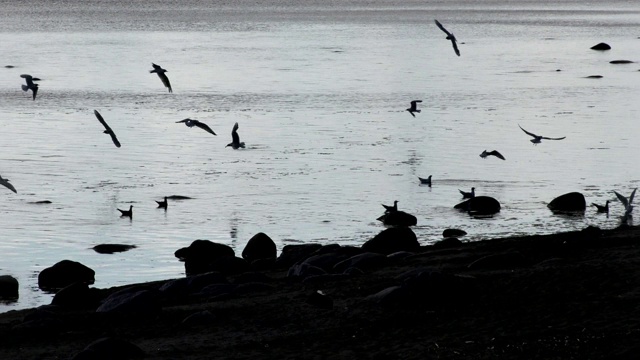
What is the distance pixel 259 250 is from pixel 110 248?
304 cm

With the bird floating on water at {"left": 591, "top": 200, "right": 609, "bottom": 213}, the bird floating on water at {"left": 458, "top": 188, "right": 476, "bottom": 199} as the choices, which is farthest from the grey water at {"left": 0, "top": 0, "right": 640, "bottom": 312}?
the bird floating on water at {"left": 591, "top": 200, "right": 609, "bottom": 213}

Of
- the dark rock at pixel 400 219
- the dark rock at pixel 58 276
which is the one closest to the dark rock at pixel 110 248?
the dark rock at pixel 58 276

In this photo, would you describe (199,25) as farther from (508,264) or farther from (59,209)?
(508,264)

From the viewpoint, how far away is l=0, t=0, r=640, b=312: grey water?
23.0 m

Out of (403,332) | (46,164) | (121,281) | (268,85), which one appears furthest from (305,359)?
(268,85)

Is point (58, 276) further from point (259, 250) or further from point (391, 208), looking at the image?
point (391, 208)

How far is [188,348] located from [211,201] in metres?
14.8

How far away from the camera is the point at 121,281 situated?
60.8 ft

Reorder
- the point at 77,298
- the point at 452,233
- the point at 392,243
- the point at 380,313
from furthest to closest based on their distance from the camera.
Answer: the point at 452,233 → the point at 392,243 → the point at 77,298 → the point at 380,313

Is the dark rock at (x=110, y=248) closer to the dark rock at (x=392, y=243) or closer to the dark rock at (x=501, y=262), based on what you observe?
the dark rock at (x=392, y=243)

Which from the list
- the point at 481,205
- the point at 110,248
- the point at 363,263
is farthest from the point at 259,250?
the point at 481,205

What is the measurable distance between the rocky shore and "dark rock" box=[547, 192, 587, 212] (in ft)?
27.0

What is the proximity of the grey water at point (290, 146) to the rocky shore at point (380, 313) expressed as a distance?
389 centimetres

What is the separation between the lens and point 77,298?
15297 mm
